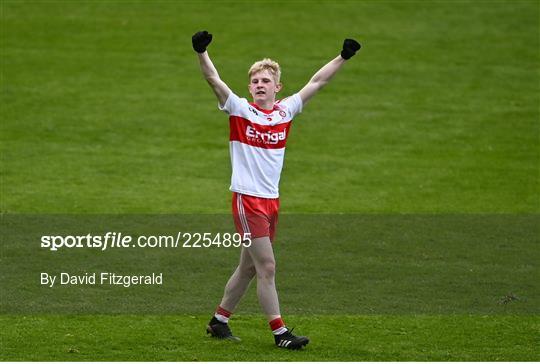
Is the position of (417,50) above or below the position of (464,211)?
above

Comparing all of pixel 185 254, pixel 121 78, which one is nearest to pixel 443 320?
pixel 185 254

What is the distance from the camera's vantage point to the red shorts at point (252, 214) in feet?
32.5

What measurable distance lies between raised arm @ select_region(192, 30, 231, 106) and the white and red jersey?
0.08 meters

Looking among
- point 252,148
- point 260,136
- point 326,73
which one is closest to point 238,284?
point 252,148

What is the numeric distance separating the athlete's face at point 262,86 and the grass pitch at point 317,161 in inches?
85.6

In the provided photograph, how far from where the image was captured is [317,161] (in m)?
20.6

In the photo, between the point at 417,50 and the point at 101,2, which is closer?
the point at 417,50

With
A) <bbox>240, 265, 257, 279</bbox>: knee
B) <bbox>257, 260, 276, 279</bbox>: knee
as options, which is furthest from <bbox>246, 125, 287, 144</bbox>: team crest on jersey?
<bbox>240, 265, 257, 279</bbox>: knee

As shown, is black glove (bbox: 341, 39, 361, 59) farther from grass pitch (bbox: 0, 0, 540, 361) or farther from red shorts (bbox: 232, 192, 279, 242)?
grass pitch (bbox: 0, 0, 540, 361)

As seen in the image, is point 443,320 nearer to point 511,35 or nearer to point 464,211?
point 464,211

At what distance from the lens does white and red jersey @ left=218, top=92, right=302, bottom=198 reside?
9930 mm

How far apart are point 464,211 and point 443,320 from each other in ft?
21.7

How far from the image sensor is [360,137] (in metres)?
21.9

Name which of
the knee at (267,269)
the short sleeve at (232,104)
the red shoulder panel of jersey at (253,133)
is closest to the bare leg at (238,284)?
the knee at (267,269)
